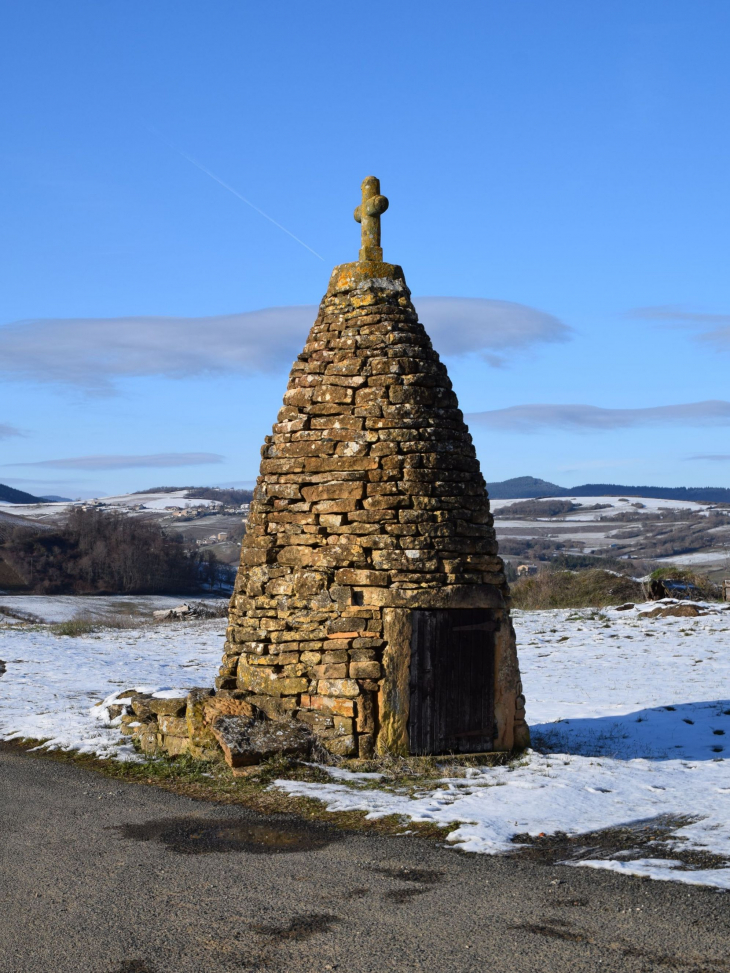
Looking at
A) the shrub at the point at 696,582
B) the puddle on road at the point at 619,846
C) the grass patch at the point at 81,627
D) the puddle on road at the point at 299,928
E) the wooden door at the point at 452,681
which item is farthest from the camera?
the shrub at the point at 696,582

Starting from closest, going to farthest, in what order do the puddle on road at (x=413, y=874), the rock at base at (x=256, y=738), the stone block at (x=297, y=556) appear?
the puddle on road at (x=413, y=874)
the rock at base at (x=256, y=738)
the stone block at (x=297, y=556)

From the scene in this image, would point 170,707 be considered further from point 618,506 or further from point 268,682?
point 618,506

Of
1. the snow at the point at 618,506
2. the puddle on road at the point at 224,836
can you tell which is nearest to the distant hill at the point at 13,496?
the snow at the point at 618,506

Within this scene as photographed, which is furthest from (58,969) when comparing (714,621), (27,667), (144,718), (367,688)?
(714,621)

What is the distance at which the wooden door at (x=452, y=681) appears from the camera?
888 centimetres

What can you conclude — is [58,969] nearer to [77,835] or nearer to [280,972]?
[280,972]

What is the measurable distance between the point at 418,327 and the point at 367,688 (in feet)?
12.3

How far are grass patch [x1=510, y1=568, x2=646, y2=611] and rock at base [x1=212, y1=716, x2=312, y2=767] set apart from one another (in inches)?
706

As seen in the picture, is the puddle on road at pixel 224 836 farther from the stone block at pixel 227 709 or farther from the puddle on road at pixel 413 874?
the stone block at pixel 227 709

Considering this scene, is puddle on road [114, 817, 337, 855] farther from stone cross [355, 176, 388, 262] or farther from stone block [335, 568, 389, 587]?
stone cross [355, 176, 388, 262]

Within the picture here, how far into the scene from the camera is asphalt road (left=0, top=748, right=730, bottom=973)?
4.89 meters

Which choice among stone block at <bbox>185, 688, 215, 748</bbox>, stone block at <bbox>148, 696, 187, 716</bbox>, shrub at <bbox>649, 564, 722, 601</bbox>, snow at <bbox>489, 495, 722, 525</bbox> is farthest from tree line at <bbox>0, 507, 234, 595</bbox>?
snow at <bbox>489, 495, 722, 525</bbox>

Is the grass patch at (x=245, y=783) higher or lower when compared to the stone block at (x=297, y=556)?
lower

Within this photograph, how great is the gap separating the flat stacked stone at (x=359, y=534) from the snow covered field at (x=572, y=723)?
85cm
